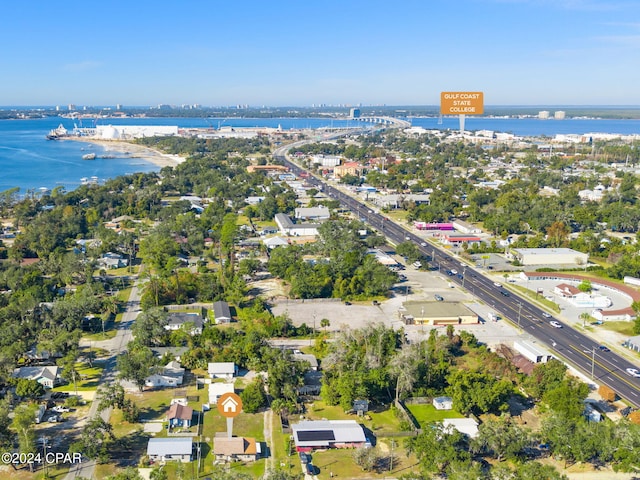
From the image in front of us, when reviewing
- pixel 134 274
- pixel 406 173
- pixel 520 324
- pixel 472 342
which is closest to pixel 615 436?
pixel 472 342

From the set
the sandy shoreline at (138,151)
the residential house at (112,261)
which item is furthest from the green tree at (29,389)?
the sandy shoreline at (138,151)

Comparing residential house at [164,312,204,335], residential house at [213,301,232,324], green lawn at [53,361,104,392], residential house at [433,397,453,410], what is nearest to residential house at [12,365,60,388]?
green lawn at [53,361,104,392]

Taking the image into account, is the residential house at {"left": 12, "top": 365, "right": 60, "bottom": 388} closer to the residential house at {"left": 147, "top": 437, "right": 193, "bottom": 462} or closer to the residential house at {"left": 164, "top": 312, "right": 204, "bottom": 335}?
the residential house at {"left": 164, "top": 312, "right": 204, "bottom": 335}

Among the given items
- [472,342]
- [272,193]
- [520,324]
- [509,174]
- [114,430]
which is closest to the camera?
[114,430]

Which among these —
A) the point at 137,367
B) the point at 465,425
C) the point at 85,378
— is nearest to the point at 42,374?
the point at 85,378

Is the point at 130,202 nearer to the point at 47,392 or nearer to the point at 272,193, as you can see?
the point at 272,193

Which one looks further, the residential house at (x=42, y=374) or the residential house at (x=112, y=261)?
the residential house at (x=112, y=261)

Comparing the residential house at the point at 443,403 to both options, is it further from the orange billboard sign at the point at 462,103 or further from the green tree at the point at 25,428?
the orange billboard sign at the point at 462,103

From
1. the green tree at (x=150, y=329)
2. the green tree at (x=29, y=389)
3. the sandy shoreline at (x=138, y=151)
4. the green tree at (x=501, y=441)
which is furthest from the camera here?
the sandy shoreline at (x=138, y=151)
